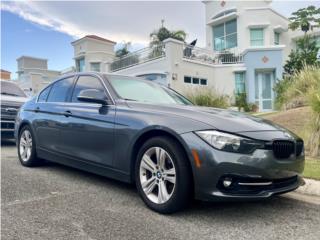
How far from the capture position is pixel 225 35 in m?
27.4

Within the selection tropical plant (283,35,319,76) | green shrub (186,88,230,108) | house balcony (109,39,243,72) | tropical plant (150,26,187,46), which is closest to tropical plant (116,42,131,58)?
tropical plant (150,26,187,46)

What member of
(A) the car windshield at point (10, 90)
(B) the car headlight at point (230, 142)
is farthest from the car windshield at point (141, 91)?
(A) the car windshield at point (10, 90)

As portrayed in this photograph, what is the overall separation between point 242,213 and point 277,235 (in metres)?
0.59

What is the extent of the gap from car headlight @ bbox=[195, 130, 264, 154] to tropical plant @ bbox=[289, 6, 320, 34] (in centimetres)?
2618

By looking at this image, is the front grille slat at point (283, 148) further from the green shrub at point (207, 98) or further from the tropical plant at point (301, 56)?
the tropical plant at point (301, 56)

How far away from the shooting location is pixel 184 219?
3.41 meters

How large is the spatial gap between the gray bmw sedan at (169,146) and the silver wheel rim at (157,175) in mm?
11

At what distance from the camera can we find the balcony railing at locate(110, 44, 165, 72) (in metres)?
19.7

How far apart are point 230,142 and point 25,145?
429cm

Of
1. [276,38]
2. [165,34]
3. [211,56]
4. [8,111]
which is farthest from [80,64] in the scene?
[8,111]

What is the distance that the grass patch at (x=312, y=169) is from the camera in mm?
4828

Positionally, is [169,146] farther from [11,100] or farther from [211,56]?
[211,56]

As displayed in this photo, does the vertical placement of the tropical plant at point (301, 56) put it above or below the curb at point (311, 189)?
above

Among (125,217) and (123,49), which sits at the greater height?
(123,49)
